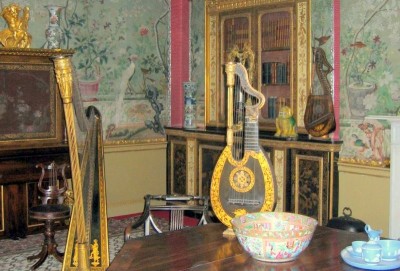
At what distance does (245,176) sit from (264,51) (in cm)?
358

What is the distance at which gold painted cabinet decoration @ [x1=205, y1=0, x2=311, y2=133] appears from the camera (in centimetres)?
582

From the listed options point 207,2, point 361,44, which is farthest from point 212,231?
point 207,2

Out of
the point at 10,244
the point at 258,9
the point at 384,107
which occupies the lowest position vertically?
the point at 10,244

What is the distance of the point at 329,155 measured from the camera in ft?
17.5

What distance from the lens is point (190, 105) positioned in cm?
689

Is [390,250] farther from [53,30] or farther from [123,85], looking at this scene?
[123,85]

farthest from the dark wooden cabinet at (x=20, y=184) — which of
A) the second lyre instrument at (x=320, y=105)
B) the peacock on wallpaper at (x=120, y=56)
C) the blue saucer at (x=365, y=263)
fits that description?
the blue saucer at (x=365, y=263)

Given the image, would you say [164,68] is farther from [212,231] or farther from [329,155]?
[212,231]

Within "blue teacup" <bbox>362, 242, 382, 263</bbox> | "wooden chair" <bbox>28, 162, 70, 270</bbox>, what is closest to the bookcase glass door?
"wooden chair" <bbox>28, 162, 70, 270</bbox>

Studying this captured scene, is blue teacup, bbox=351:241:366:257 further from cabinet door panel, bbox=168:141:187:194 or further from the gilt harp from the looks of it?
cabinet door panel, bbox=168:141:187:194

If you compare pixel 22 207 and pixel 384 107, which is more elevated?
pixel 384 107

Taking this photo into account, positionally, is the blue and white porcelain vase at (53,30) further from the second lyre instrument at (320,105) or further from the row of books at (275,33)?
the second lyre instrument at (320,105)

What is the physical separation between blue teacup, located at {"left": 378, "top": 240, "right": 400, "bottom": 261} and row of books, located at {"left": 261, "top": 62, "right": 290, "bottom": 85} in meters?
3.60

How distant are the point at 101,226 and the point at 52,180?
6.98ft
